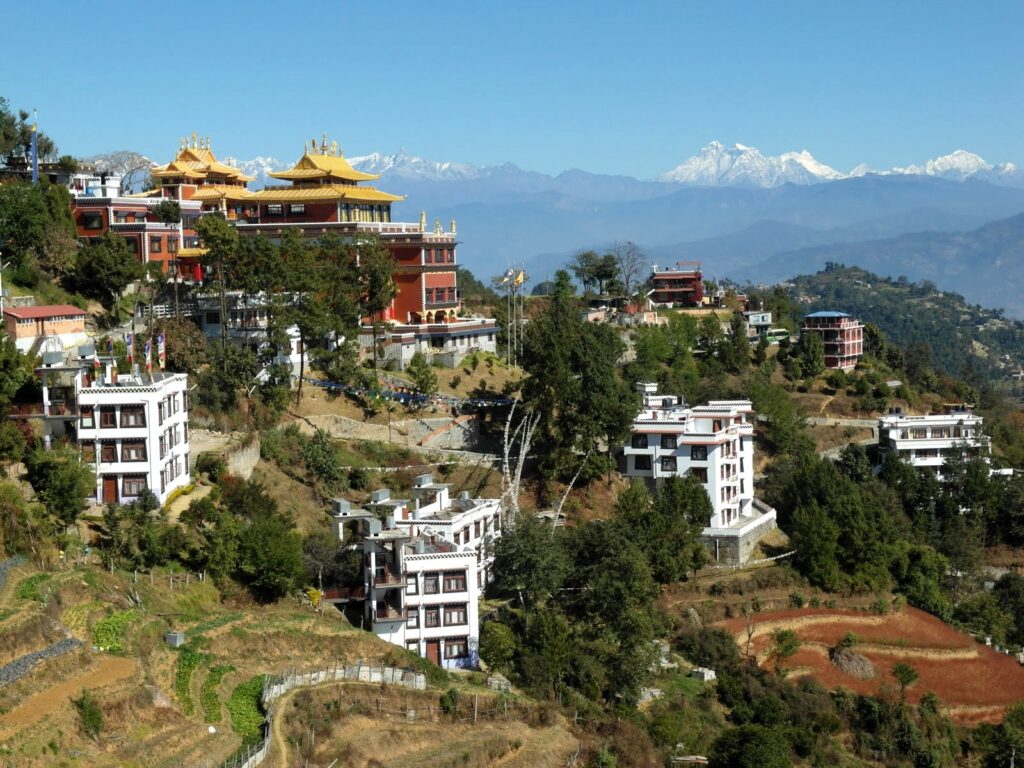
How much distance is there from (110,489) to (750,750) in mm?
15540

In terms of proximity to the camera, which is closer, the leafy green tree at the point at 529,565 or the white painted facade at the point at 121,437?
the white painted facade at the point at 121,437

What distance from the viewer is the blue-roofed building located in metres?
71.0

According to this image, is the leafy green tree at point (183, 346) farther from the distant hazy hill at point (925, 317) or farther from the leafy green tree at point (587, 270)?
the distant hazy hill at point (925, 317)

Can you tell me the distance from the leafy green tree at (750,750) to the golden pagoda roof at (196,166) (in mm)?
36867

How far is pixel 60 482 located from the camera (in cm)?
3188

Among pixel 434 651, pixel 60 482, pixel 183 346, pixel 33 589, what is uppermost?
pixel 183 346

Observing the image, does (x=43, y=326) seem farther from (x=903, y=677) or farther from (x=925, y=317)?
(x=925, y=317)

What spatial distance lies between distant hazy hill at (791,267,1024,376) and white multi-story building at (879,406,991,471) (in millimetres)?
81013

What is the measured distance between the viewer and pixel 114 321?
47.3 metres

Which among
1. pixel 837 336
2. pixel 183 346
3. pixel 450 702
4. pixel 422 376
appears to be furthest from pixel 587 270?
pixel 450 702

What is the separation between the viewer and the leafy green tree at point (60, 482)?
31.8m

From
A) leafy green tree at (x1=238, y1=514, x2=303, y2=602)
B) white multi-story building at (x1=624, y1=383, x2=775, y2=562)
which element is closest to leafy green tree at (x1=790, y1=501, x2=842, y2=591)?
white multi-story building at (x1=624, y1=383, x2=775, y2=562)

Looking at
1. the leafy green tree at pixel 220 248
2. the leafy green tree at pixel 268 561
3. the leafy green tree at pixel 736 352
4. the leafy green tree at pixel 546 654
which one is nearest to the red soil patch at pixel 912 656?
the leafy green tree at pixel 546 654

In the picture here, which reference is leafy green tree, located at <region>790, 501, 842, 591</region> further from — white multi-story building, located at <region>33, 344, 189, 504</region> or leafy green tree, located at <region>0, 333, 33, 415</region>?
leafy green tree, located at <region>0, 333, 33, 415</region>
